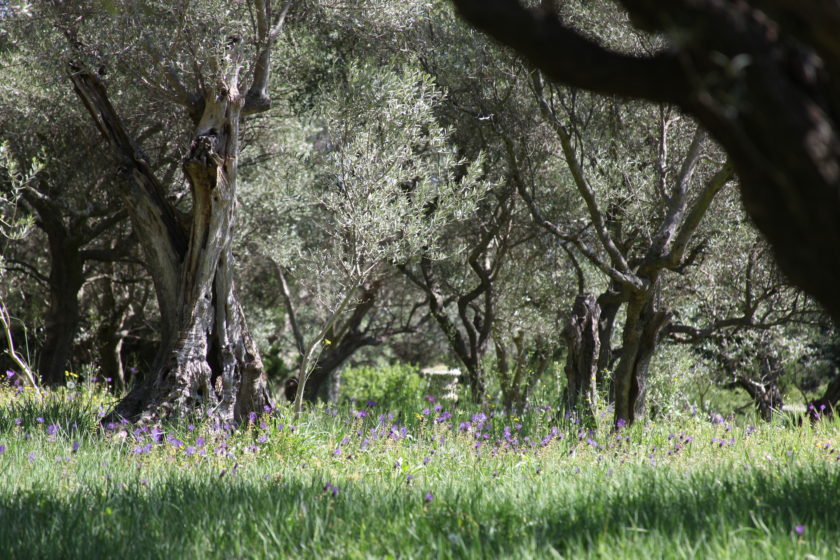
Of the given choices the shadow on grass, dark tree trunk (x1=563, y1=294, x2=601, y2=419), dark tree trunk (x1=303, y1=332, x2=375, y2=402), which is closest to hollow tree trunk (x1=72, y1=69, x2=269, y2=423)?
the shadow on grass

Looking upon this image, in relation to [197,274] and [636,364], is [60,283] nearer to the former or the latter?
[197,274]

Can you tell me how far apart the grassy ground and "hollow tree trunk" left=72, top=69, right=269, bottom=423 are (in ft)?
2.25

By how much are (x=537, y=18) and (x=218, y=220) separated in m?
5.27

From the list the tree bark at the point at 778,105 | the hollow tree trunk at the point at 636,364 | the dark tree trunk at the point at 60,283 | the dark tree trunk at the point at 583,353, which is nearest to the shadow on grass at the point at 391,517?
the tree bark at the point at 778,105

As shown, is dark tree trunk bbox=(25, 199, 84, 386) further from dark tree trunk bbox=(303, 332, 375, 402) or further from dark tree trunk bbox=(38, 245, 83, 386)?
dark tree trunk bbox=(303, 332, 375, 402)

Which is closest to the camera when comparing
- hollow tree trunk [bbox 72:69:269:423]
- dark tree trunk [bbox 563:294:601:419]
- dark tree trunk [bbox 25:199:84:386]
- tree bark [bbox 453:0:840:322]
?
tree bark [bbox 453:0:840:322]

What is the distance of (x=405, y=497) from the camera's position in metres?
4.18

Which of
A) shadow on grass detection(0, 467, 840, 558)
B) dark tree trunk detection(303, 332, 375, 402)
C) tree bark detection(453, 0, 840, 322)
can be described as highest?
tree bark detection(453, 0, 840, 322)

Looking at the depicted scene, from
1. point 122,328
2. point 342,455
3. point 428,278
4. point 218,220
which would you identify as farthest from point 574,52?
point 122,328

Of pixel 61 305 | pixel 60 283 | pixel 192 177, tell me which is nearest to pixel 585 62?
pixel 192 177

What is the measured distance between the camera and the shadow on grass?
11.0 ft

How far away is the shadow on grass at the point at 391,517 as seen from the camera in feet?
11.0

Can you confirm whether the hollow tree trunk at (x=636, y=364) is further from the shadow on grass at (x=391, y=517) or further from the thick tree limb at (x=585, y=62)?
the thick tree limb at (x=585, y=62)

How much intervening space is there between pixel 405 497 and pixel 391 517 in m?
0.39
